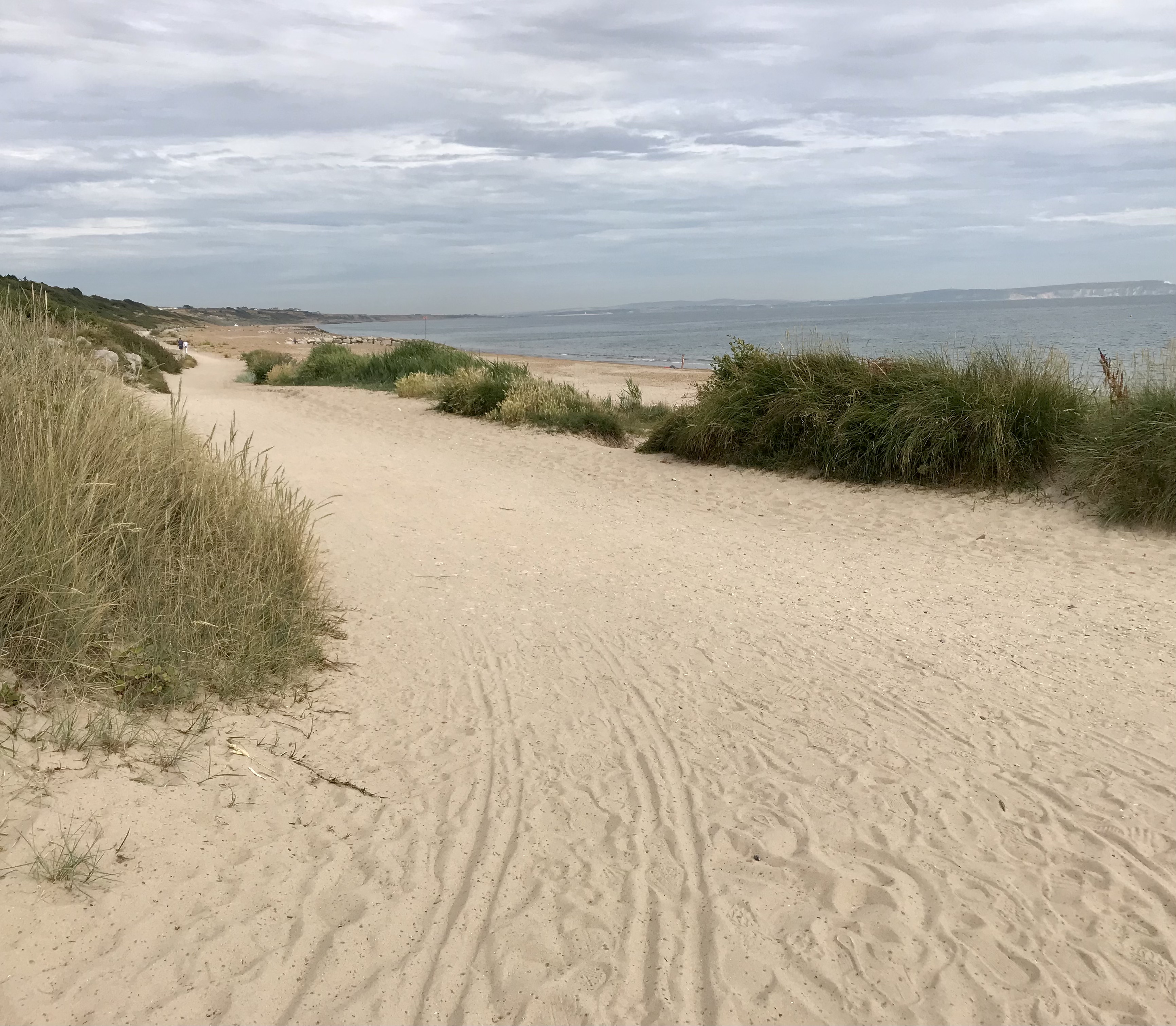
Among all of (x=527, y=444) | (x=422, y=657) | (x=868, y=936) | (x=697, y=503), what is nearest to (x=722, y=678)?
(x=422, y=657)

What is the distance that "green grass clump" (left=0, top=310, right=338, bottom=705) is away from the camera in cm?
424

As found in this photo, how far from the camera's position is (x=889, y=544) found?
912 cm

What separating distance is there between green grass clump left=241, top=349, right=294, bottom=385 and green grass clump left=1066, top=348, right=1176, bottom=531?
2368 centimetres

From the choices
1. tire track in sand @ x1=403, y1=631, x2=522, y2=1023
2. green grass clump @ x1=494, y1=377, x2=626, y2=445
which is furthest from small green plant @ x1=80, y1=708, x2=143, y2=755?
green grass clump @ x1=494, y1=377, x2=626, y2=445

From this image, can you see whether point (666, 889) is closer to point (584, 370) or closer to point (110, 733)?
point (110, 733)

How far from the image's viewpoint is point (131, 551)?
16.4ft

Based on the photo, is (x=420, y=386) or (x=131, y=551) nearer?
(x=131, y=551)

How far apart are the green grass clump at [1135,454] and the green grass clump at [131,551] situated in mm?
7380

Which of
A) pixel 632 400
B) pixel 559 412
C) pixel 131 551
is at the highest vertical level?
pixel 632 400

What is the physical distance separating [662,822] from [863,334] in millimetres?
62421

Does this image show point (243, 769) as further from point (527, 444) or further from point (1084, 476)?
point (527, 444)

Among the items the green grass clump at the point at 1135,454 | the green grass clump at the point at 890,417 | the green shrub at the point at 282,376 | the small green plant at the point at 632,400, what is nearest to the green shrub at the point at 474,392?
the small green plant at the point at 632,400

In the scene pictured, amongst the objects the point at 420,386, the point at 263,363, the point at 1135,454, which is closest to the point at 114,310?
the point at 263,363

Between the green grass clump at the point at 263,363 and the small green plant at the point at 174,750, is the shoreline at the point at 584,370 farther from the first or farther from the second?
the small green plant at the point at 174,750
